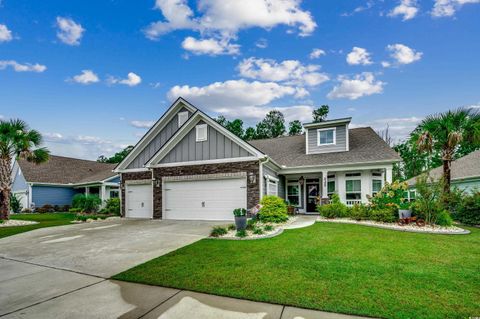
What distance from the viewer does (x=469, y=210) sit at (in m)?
11.4

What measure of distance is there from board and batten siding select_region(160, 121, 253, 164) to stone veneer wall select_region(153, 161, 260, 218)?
43cm

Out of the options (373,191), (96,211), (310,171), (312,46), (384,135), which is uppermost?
(312,46)

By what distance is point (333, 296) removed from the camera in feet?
12.4

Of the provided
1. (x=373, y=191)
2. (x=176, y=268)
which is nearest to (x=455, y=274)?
(x=176, y=268)

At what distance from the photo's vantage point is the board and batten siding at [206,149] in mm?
12887

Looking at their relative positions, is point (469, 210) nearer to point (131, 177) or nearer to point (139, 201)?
point (139, 201)

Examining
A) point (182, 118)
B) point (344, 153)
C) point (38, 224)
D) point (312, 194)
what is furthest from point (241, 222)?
point (38, 224)

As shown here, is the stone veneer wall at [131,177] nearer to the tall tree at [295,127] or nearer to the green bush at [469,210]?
the green bush at [469,210]

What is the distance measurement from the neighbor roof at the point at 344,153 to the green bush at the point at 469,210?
3.30 m

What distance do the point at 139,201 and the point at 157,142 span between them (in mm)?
A: 4002

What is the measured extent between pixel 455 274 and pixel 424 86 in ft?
51.6

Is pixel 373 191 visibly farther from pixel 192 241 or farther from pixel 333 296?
pixel 333 296

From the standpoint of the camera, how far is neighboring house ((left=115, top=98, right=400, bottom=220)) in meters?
12.8

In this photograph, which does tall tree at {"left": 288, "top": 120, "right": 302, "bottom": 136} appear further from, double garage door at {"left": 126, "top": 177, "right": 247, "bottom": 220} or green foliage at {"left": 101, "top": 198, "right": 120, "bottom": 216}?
green foliage at {"left": 101, "top": 198, "right": 120, "bottom": 216}
